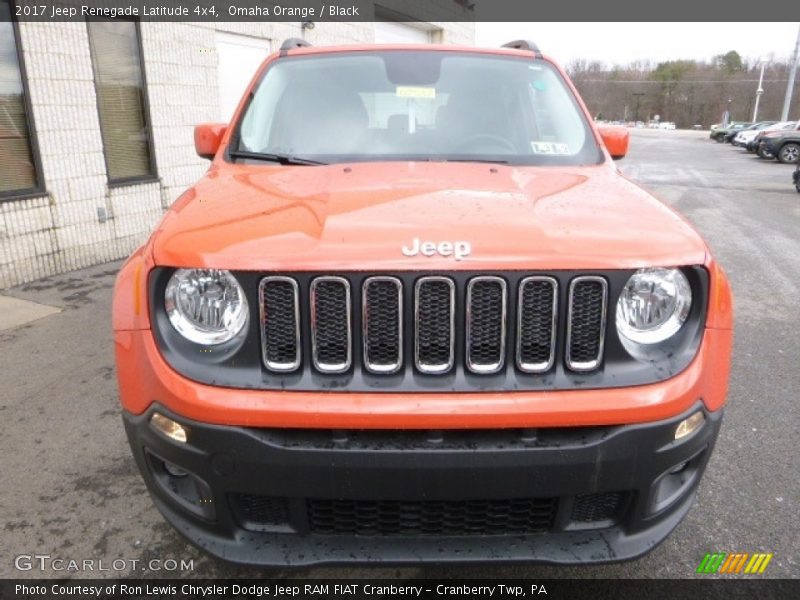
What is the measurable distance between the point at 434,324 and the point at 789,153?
27879mm

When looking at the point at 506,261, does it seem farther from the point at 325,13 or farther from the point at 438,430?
the point at 325,13

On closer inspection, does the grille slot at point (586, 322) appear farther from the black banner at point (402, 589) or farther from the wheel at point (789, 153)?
the wheel at point (789, 153)

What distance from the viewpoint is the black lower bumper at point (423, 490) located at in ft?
5.59

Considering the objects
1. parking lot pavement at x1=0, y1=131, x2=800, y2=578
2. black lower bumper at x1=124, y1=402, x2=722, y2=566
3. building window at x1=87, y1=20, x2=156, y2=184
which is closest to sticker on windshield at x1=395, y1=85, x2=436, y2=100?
black lower bumper at x1=124, y1=402, x2=722, y2=566

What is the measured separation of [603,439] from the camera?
1.72 meters

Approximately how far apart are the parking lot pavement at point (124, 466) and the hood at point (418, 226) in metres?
0.97

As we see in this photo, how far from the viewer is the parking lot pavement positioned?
95.7 inches

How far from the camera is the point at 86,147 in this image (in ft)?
22.1

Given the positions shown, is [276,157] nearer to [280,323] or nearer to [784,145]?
[280,323]

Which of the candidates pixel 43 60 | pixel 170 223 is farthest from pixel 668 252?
pixel 43 60

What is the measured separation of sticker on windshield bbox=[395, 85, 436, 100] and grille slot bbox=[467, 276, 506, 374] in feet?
5.39

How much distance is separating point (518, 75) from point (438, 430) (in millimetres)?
2207

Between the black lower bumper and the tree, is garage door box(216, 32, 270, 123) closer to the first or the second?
the black lower bumper

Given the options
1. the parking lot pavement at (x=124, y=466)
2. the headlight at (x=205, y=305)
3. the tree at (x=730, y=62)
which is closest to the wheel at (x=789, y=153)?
the parking lot pavement at (x=124, y=466)
